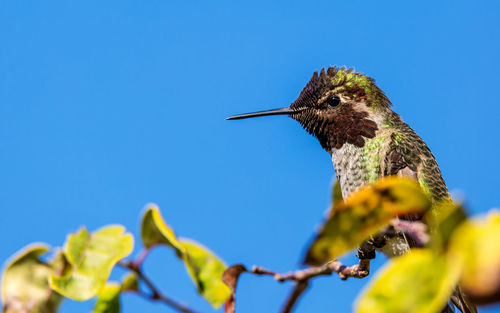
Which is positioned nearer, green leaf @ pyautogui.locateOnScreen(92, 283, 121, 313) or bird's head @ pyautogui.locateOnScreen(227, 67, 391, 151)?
green leaf @ pyautogui.locateOnScreen(92, 283, 121, 313)

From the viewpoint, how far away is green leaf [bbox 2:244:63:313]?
1.69 m

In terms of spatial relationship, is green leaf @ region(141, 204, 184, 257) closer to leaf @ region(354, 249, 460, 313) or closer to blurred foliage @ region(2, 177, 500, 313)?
blurred foliage @ region(2, 177, 500, 313)

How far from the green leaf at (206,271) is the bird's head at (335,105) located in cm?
305

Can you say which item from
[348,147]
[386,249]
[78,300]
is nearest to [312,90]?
[348,147]

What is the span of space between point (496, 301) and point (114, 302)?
1421 millimetres

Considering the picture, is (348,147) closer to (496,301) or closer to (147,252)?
(147,252)

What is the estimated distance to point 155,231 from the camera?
1.84m

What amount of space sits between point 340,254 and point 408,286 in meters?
0.24

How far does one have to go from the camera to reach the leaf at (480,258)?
29.7 inches

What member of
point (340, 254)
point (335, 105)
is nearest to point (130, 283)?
point (340, 254)

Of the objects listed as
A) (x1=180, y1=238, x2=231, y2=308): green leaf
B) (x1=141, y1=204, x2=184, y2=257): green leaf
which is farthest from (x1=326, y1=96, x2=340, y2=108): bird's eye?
(x1=141, y1=204, x2=184, y2=257): green leaf

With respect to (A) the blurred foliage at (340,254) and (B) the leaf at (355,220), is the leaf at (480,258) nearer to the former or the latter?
(A) the blurred foliage at (340,254)

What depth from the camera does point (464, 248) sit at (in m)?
0.78

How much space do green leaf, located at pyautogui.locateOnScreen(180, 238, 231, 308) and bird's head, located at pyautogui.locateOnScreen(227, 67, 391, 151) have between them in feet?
9.99
